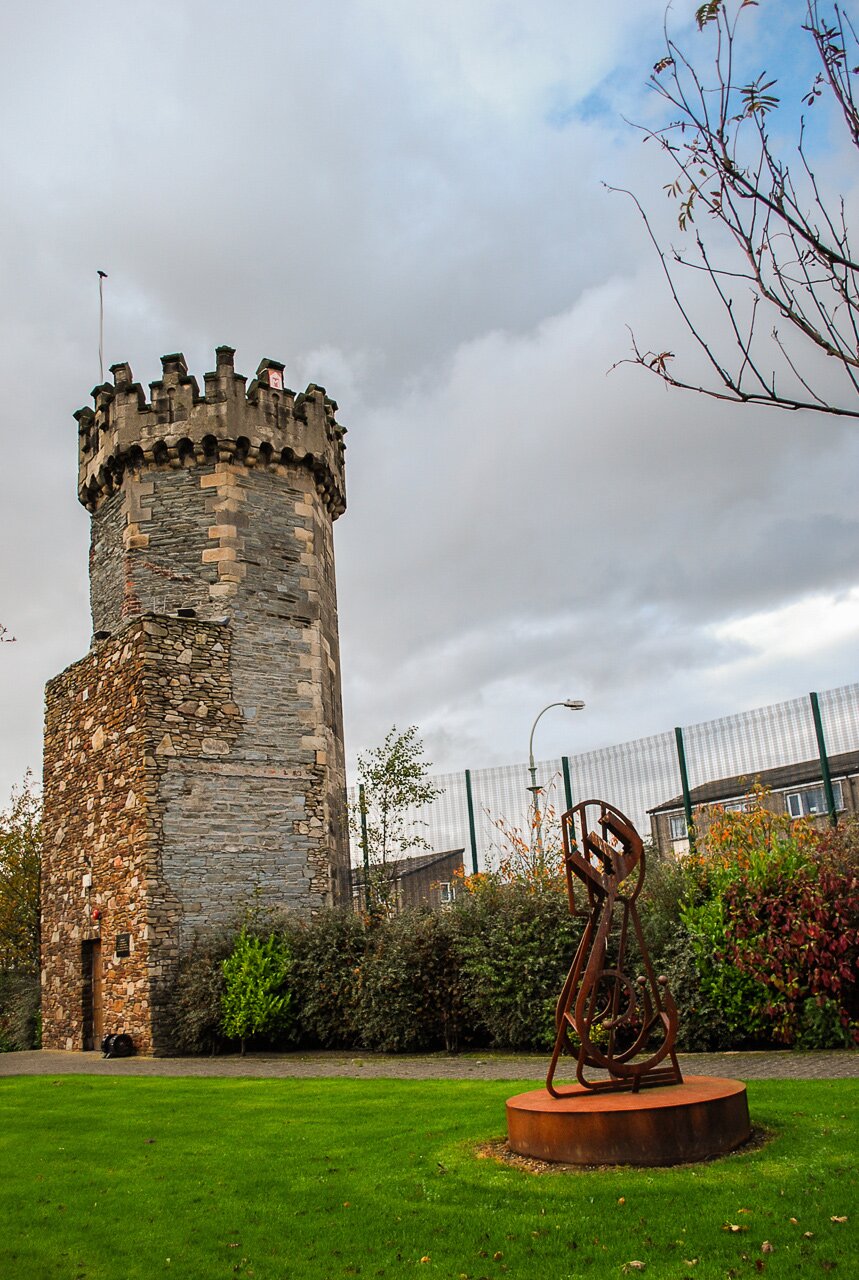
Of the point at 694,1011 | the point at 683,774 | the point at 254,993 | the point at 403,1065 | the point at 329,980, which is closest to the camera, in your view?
the point at 694,1011

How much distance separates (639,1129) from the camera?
6.33 meters

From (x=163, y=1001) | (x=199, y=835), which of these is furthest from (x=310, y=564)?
(x=163, y=1001)

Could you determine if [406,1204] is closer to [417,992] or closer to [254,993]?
[417,992]

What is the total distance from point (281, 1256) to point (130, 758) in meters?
13.4

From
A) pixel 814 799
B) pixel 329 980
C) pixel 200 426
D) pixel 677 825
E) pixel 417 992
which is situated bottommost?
pixel 417 992

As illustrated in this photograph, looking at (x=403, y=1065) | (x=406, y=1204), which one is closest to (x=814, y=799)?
(x=403, y=1065)

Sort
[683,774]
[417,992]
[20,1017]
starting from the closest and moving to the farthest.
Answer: [417,992]
[683,774]
[20,1017]

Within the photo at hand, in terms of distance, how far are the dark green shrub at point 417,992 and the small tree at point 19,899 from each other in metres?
15.3

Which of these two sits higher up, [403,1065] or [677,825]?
[677,825]

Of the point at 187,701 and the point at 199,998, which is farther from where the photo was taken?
the point at 187,701

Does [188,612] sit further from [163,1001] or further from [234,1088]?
[234,1088]

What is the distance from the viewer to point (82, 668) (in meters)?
20.2

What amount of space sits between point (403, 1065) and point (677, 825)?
6951mm

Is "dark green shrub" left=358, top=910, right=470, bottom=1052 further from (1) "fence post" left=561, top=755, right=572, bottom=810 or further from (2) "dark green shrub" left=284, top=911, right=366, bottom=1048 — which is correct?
(1) "fence post" left=561, top=755, right=572, bottom=810
